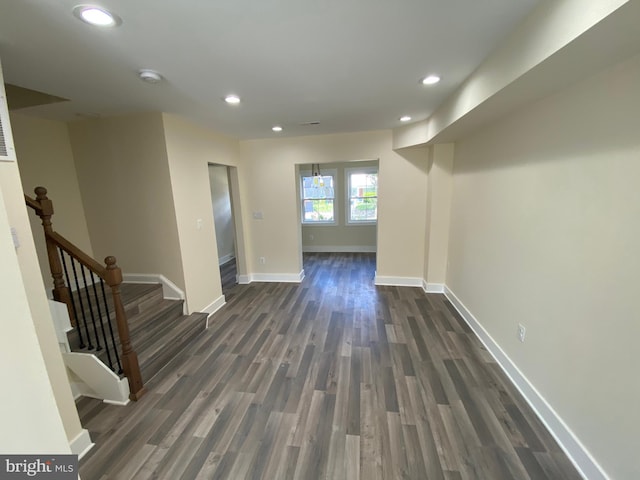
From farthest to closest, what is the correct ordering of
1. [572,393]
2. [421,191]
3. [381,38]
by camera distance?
[421,191], [572,393], [381,38]

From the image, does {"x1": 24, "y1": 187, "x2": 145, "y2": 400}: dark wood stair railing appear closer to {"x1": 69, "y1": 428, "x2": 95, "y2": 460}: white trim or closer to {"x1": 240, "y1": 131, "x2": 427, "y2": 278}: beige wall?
{"x1": 69, "y1": 428, "x2": 95, "y2": 460}: white trim

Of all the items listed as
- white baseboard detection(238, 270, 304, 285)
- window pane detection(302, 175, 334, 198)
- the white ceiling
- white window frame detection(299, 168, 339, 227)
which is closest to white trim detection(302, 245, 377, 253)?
white window frame detection(299, 168, 339, 227)

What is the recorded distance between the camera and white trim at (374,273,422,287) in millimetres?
4414

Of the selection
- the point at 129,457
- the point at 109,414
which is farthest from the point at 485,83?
the point at 109,414

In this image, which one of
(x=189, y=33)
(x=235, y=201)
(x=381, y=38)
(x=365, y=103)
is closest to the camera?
(x=189, y=33)

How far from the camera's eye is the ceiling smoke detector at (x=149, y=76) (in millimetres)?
1785

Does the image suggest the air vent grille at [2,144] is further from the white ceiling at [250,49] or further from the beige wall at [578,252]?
the beige wall at [578,252]

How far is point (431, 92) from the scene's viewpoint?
93.4 inches

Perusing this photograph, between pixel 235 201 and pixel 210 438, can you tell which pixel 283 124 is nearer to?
pixel 235 201

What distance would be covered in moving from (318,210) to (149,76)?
17.1 ft

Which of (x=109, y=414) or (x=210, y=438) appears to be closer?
(x=210, y=438)

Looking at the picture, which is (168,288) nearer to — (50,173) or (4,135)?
(50,173)

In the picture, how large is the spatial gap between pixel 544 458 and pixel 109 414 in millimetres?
3048

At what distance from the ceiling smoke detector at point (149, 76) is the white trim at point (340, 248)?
5463 millimetres
